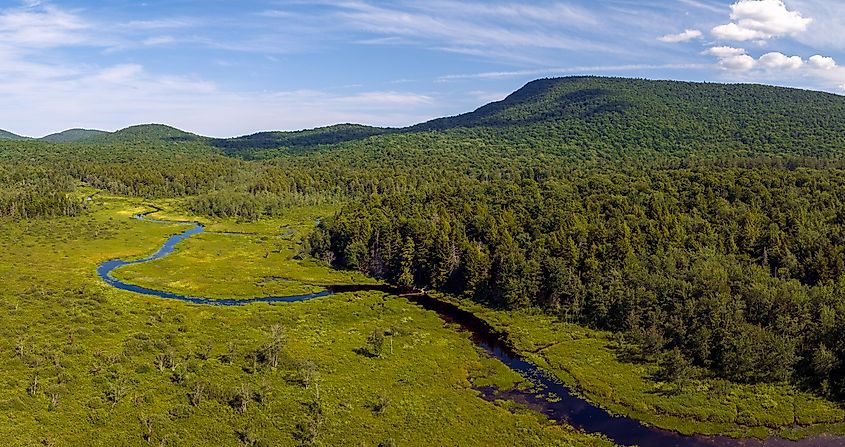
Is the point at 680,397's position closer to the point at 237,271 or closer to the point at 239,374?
the point at 239,374

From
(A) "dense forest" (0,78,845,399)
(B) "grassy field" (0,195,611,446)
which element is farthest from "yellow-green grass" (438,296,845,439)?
(B) "grassy field" (0,195,611,446)

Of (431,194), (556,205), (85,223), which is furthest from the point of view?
(85,223)

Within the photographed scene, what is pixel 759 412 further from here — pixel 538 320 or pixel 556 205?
pixel 556 205

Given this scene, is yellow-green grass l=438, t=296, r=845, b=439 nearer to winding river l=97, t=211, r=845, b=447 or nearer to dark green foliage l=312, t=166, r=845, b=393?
winding river l=97, t=211, r=845, b=447

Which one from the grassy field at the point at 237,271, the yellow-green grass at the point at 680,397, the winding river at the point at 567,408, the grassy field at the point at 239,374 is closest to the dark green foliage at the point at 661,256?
the yellow-green grass at the point at 680,397

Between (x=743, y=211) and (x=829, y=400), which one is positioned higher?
(x=743, y=211)

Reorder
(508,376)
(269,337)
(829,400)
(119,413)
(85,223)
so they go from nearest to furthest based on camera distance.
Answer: (119,413) → (829,400) → (508,376) → (269,337) → (85,223)

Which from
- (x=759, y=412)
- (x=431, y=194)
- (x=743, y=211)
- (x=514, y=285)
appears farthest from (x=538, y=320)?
(x=431, y=194)

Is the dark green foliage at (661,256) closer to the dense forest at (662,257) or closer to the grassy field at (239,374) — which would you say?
the dense forest at (662,257)
